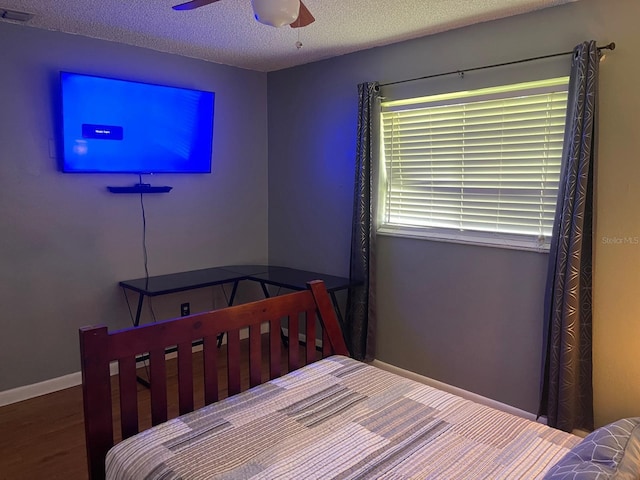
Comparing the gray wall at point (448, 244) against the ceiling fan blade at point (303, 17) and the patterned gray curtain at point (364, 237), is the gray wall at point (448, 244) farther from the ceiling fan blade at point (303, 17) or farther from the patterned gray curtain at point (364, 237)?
the ceiling fan blade at point (303, 17)

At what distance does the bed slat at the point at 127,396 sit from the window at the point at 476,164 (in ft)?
6.67

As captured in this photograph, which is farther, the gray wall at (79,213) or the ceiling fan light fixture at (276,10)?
the gray wall at (79,213)

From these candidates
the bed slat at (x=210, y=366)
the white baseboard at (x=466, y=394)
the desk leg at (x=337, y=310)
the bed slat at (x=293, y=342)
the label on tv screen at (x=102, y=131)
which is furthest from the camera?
the desk leg at (x=337, y=310)

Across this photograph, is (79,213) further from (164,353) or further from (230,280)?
(164,353)

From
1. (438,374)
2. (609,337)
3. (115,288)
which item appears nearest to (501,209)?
(609,337)

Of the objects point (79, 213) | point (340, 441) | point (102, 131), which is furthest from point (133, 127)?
point (340, 441)

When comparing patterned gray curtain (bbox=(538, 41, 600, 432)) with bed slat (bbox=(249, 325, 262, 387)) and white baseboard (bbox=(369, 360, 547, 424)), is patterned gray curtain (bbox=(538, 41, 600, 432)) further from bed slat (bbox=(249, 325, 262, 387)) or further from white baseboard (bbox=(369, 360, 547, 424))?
bed slat (bbox=(249, 325, 262, 387))

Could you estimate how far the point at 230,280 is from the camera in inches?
140

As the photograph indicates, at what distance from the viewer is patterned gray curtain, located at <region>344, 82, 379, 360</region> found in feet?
11.0

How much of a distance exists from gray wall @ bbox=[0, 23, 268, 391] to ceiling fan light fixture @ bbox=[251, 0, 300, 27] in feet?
6.57

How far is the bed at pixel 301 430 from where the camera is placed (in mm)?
1429

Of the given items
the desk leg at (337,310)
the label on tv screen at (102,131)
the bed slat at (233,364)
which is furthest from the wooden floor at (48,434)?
the label on tv screen at (102,131)

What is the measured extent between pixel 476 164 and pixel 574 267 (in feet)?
2.79

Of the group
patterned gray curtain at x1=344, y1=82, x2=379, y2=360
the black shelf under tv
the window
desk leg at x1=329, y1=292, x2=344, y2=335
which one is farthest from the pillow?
the black shelf under tv
